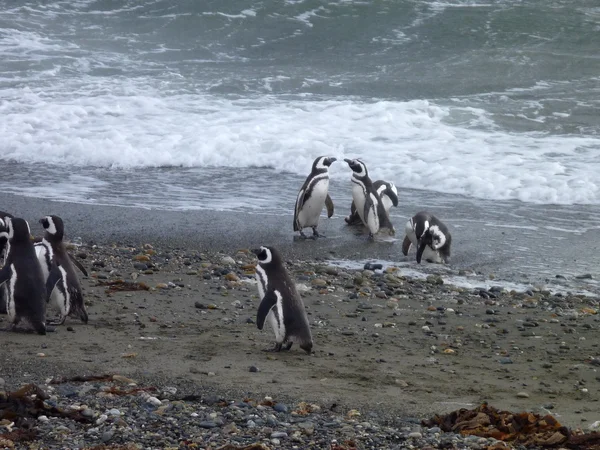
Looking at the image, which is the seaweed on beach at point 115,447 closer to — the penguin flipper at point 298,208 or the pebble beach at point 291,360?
the pebble beach at point 291,360

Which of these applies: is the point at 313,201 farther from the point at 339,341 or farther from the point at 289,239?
the point at 339,341

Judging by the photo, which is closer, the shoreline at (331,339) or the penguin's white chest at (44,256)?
the shoreline at (331,339)

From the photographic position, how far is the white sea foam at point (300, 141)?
1155 cm

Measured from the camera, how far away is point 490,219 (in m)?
10.0

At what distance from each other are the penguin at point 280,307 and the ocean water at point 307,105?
3.05m

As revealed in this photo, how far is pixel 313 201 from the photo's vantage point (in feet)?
31.6

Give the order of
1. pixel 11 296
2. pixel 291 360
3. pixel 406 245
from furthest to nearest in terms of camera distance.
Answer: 1. pixel 406 245
2. pixel 11 296
3. pixel 291 360

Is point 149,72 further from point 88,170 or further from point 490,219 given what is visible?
point 490,219

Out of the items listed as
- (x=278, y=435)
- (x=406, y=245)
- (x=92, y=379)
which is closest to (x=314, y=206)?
(x=406, y=245)

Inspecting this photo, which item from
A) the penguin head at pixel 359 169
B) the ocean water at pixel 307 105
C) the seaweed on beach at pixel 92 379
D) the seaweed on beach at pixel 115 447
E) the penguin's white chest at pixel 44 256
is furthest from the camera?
the ocean water at pixel 307 105

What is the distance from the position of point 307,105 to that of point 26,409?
11.5m

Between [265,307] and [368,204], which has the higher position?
[368,204]

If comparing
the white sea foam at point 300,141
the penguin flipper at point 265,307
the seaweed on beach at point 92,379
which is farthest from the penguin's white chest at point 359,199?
the seaweed on beach at point 92,379

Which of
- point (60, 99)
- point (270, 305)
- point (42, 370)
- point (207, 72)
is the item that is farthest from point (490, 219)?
point (207, 72)
